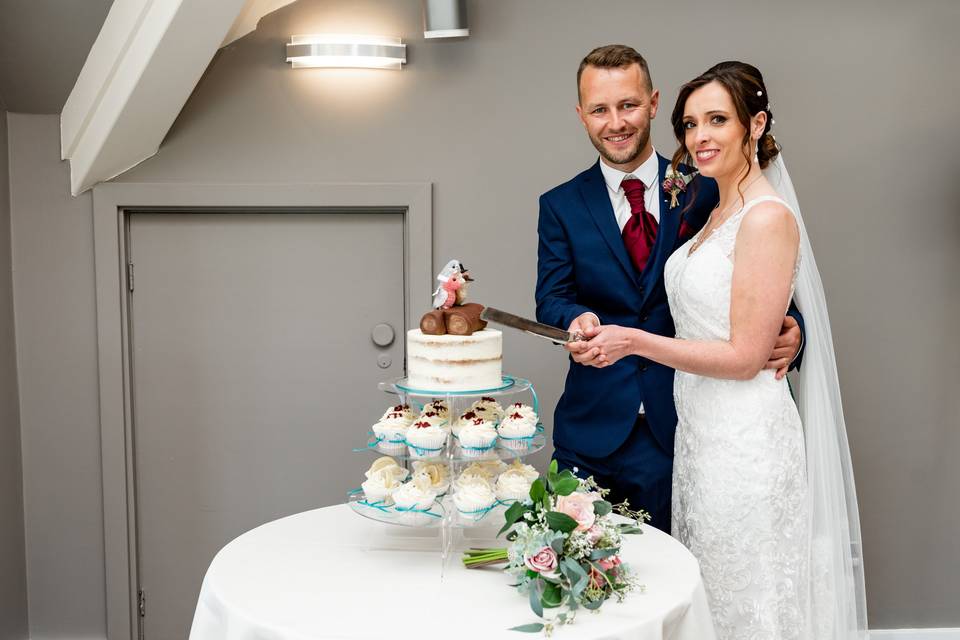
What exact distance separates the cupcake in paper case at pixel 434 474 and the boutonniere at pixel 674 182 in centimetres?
101

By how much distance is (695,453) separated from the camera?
229 centimetres

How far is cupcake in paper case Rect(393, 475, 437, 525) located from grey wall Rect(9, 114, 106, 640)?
1953 mm

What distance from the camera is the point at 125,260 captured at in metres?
3.42

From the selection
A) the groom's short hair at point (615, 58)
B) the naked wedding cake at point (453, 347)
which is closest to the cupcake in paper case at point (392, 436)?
the naked wedding cake at point (453, 347)

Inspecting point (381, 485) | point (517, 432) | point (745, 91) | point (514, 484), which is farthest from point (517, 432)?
point (745, 91)

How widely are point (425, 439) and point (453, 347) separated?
212 millimetres

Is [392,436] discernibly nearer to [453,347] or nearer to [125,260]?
[453,347]

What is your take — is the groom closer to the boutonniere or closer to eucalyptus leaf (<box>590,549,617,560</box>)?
the boutonniere

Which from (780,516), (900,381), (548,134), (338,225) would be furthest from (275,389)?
(900,381)

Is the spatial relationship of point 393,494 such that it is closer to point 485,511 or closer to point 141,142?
point 485,511

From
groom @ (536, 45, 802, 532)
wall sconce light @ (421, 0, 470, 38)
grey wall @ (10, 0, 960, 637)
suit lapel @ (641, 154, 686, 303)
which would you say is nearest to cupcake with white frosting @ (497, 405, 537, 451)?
groom @ (536, 45, 802, 532)

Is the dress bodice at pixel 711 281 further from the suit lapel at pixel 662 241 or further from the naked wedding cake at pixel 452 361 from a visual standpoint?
the naked wedding cake at pixel 452 361

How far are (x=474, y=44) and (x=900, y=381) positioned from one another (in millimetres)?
2093

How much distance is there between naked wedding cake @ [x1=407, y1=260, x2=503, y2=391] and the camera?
1.95 meters
